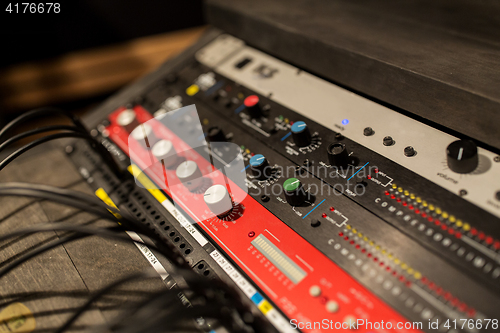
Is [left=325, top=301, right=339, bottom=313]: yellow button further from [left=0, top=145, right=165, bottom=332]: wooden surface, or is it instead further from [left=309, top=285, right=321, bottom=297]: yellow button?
[left=0, top=145, right=165, bottom=332]: wooden surface

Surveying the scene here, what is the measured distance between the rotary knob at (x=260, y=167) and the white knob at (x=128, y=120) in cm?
51

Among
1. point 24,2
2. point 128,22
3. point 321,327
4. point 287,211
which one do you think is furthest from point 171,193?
point 24,2

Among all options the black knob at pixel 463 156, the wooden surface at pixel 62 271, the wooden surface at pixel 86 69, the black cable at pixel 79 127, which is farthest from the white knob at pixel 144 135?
the wooden surface at pixel 86 69

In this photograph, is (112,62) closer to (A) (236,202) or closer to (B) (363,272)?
(A) (236,202)

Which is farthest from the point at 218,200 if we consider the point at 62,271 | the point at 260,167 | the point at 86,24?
the point at 86,24

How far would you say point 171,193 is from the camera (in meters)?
0.95

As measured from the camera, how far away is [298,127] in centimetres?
90

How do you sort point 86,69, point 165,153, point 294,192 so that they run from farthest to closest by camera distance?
point 86,69
point 165,153
point 294,192

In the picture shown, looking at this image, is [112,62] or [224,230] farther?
[112,62]

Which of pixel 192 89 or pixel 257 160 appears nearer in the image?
pixel 257 160

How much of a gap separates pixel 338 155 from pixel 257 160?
0.64ft

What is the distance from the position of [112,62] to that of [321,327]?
2490 mm

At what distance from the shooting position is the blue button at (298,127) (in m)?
0.89

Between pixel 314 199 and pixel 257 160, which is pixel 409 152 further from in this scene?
pixel 257 160
